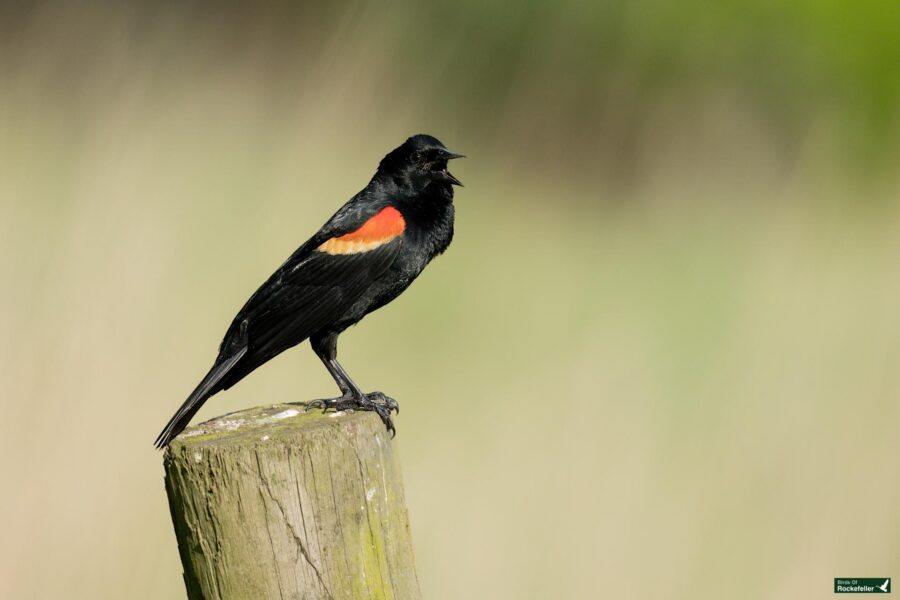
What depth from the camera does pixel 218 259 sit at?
3.12 m

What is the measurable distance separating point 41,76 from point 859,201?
292cm

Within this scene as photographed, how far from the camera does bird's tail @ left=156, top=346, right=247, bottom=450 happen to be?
2155 mm

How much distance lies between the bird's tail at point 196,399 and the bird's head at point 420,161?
2.75 ft

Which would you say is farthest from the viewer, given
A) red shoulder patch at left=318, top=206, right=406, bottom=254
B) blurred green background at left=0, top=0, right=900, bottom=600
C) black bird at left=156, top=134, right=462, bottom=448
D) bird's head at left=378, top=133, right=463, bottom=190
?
bird's head at left=378, top=133, right=463, bottom=190

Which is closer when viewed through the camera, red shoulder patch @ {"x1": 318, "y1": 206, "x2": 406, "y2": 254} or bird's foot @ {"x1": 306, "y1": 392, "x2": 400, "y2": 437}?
bird's foot @ {"x1": 306, "y1": 392, "x2": 400, "y2": 437}

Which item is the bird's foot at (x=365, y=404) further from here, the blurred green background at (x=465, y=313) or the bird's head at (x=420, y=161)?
the bird's head at (x=420, y=161)

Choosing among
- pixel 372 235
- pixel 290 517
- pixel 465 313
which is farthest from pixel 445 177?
pixel 290 517

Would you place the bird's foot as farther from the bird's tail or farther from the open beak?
the open beak

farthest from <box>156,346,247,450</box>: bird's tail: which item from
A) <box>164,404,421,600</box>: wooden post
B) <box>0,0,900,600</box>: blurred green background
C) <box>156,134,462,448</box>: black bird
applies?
Result: <box>0,0,900,600</box>: blurred green background

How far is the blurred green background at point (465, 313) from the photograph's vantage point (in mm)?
2906

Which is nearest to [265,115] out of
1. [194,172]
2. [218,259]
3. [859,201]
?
[194,172]

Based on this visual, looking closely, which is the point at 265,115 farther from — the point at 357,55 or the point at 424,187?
the point at 424,187

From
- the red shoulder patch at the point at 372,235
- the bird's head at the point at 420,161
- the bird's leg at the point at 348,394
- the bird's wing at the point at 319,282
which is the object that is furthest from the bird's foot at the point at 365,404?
the bird's head at the point at 420,161

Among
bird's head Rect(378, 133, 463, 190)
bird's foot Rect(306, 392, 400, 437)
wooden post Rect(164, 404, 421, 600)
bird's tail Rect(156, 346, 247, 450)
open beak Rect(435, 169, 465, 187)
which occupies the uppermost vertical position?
bird's head Rect(378, 133, 463, 190)
